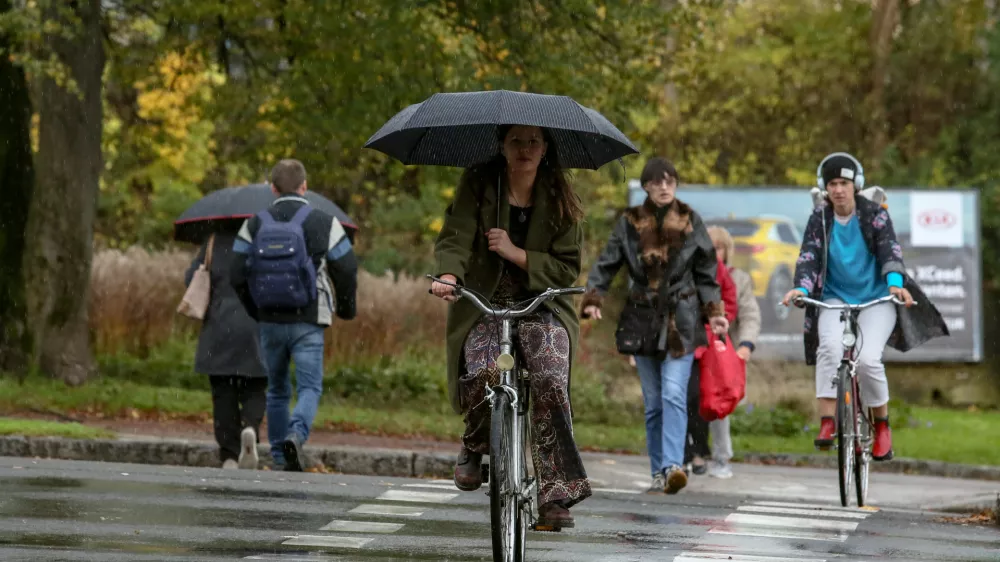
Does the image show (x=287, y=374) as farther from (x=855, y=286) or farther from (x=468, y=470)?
(x=468, y=470)

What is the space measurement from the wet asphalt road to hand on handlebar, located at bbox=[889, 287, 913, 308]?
1268mm

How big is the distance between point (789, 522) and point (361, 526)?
2.60m

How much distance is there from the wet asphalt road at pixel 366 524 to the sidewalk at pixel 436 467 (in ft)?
3.98

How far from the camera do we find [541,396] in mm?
7293

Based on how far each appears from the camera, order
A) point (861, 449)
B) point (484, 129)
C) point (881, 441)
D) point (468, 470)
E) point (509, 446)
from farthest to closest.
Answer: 1. point (881, 441)
2. point (861, 449)
3. point (484, 129)
4. point (468, 470)
5. point (509, 446)

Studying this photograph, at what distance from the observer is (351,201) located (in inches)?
1523

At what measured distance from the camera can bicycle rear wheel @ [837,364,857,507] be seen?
1087 centimetres

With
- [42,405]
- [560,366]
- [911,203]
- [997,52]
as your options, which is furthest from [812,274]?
[997,52]

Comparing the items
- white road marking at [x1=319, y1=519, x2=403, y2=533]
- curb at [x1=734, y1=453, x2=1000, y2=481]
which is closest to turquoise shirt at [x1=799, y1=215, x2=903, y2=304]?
white road marking at [x1=319, y1=519, x2=403, y2=533]

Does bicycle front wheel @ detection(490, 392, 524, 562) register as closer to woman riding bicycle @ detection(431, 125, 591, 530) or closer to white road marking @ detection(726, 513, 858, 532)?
woman riding bicycle @ detection(431, 125, 591, 530)

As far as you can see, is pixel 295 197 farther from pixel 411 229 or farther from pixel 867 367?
pixel 411 229

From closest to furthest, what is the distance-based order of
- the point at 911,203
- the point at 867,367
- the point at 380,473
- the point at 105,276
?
the point at 867,367 < the point at 380,473 < the point at 105,276 < the point at 911,203

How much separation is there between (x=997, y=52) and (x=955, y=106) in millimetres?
1411

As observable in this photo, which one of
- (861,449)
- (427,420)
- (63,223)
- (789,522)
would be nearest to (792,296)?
(861,449)
